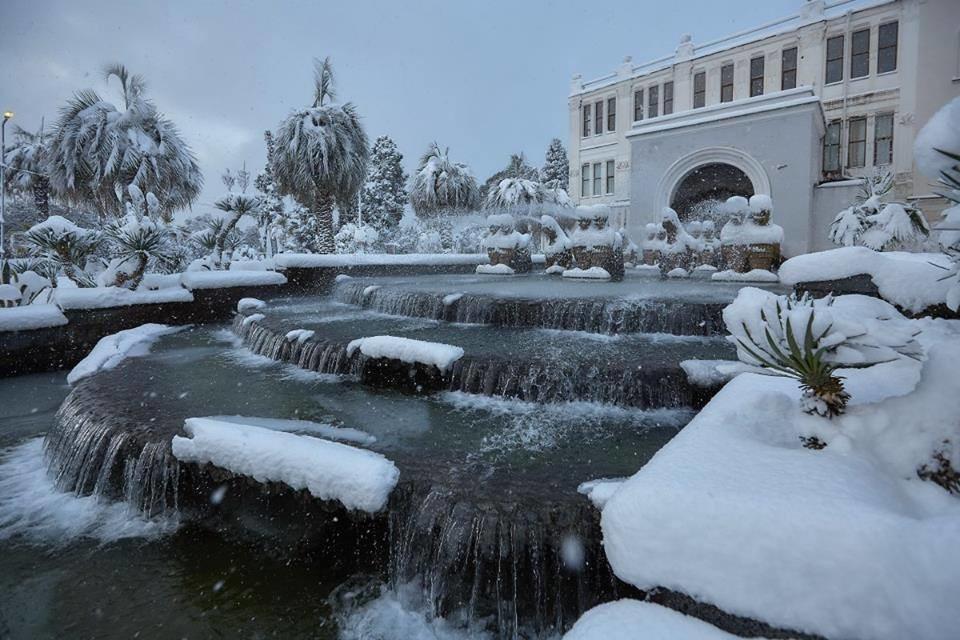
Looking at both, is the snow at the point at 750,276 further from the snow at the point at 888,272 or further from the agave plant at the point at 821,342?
the agave plant at the point at 821,342

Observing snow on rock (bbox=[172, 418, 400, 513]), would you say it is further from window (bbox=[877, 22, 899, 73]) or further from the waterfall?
window (bbox=[877, 22, 899, 73])

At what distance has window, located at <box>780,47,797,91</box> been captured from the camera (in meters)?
22.2

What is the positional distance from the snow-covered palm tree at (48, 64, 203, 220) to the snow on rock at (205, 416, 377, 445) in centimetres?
1744

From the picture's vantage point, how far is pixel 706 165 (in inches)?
731

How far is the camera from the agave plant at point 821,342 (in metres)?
2.07

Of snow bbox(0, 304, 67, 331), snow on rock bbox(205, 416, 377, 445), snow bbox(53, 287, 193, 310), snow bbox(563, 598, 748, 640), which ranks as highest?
snow bbox(53, 287, 193, 310)

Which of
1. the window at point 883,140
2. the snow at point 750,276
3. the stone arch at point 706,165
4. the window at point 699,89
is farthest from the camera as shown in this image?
the window at point 699,89

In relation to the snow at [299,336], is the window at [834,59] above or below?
above

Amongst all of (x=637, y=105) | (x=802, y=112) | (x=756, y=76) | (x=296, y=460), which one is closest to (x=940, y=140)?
(x=296, y=460)

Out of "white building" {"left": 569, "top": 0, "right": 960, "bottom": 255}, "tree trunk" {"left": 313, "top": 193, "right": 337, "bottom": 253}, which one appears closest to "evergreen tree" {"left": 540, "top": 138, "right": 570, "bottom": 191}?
"white building" {"left": 569, "top": 0, "right": 960, "bottom": 255}

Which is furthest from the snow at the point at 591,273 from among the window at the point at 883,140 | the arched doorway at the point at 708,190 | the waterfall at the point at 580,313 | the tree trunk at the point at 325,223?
the window at the point at 883,140

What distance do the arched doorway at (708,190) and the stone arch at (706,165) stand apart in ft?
0.83

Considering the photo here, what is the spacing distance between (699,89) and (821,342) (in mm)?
27729

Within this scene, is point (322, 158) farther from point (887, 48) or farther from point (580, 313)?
point (887, 48)
